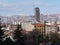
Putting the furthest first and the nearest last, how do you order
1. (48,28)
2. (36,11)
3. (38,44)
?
(36,11) < (48,28) < (38,44)

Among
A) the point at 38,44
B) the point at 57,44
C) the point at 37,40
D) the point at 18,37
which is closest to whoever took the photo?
the point at 18,37

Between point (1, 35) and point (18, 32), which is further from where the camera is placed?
point (18, 32)

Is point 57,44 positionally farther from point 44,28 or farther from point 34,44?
point 44,28

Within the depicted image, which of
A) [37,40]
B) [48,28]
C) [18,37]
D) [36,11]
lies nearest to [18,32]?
[18,37]

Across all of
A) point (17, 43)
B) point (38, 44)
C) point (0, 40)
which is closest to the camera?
point (0, 40)

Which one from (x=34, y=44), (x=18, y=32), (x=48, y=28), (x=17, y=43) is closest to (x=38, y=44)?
(x=34, y=44)

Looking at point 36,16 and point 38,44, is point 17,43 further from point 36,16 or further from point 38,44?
point 36,16

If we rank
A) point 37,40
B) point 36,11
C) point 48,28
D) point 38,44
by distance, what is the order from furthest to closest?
point 36,11 → point 48,28 → point 37,40 → point 38,44

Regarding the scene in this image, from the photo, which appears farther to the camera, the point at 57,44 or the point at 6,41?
the point at 57,44
